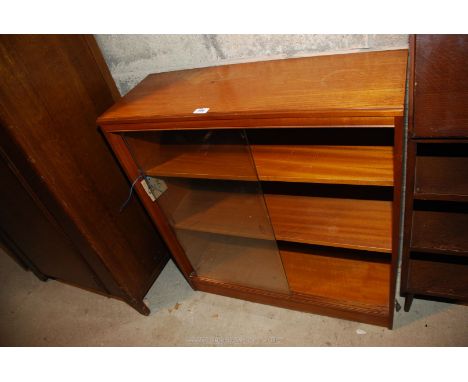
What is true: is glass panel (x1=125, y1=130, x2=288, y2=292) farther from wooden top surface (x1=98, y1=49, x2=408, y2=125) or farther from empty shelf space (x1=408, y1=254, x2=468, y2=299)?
empty shelf space (x1=408, y1=254, x2=468, y2=299)

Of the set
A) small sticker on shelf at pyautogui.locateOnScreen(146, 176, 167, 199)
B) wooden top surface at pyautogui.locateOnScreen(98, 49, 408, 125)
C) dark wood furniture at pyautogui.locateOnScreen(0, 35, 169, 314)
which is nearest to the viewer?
wooden top surface at pyautogui.locateOnScreen(98, 49, 408, 125)

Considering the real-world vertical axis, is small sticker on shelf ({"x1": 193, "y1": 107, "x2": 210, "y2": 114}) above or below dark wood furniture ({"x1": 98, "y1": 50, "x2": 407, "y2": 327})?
above

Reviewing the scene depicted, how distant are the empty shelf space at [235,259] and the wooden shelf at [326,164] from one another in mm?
380

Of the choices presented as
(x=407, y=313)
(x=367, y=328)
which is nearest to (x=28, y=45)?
(x=367, y=328)

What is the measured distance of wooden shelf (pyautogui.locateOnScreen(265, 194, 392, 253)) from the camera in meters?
1.18

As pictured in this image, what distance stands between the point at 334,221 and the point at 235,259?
1.74ft

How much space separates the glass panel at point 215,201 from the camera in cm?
112

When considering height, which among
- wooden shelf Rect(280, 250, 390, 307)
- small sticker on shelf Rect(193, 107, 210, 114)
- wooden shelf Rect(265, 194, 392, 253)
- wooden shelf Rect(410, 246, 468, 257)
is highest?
small sticker on shelf Rect(193, 107, 210, 114)

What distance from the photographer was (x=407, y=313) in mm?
1421

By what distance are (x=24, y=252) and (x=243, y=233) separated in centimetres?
131

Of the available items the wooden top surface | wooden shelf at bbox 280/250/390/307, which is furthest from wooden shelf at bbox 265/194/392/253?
the wooden top surface

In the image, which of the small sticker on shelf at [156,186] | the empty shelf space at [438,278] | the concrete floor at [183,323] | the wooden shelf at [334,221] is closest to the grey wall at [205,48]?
the small sticker on shelf at [156,186]

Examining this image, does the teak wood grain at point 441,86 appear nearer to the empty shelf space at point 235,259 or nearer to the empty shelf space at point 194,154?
the empty shelf space at point 194,154
